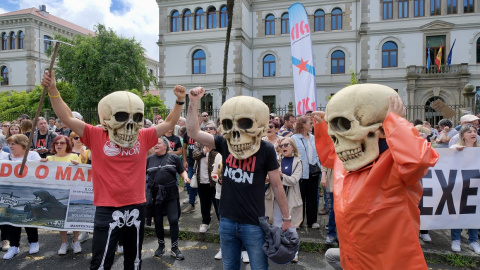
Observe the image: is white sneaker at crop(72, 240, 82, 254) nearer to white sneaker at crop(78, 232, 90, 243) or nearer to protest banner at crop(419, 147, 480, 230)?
white sneaker at crop(78, 232, 90, 243)

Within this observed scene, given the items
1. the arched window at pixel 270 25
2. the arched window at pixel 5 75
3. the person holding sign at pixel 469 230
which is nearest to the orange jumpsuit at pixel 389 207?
the person holding sign at pixel 469 230

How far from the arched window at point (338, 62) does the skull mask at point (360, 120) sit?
2909 cm

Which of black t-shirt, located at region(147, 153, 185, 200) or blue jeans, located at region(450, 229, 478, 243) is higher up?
black t-shirt, located at region(147, 153, 185, 200)

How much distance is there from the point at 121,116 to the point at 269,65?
28.9m

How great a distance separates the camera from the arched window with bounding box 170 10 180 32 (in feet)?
101

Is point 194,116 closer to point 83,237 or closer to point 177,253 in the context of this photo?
→ point 177,253

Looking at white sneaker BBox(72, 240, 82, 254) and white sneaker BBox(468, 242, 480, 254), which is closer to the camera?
white sneaker BBox(468, 242, 480, 254)

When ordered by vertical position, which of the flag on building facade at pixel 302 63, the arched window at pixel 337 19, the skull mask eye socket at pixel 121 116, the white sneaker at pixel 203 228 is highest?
the arched window at pixel 337 19

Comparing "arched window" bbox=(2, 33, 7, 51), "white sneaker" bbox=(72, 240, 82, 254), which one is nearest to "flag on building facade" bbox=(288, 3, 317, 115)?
"white sneaker" bbox=(72, 240, 82, 254)

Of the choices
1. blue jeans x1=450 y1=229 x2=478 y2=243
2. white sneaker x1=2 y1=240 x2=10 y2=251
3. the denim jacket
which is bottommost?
white sneaker x1=2 y1=240 x2=10 y2=251

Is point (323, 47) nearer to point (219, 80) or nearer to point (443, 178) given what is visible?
point (219, 80)

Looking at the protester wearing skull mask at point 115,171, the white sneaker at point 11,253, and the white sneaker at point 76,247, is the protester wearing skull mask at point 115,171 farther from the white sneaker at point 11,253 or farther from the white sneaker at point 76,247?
the white sneaker at point 11,253

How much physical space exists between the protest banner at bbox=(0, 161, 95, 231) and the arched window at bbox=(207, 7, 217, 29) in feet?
88.4

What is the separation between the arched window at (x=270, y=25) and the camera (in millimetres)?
30828
